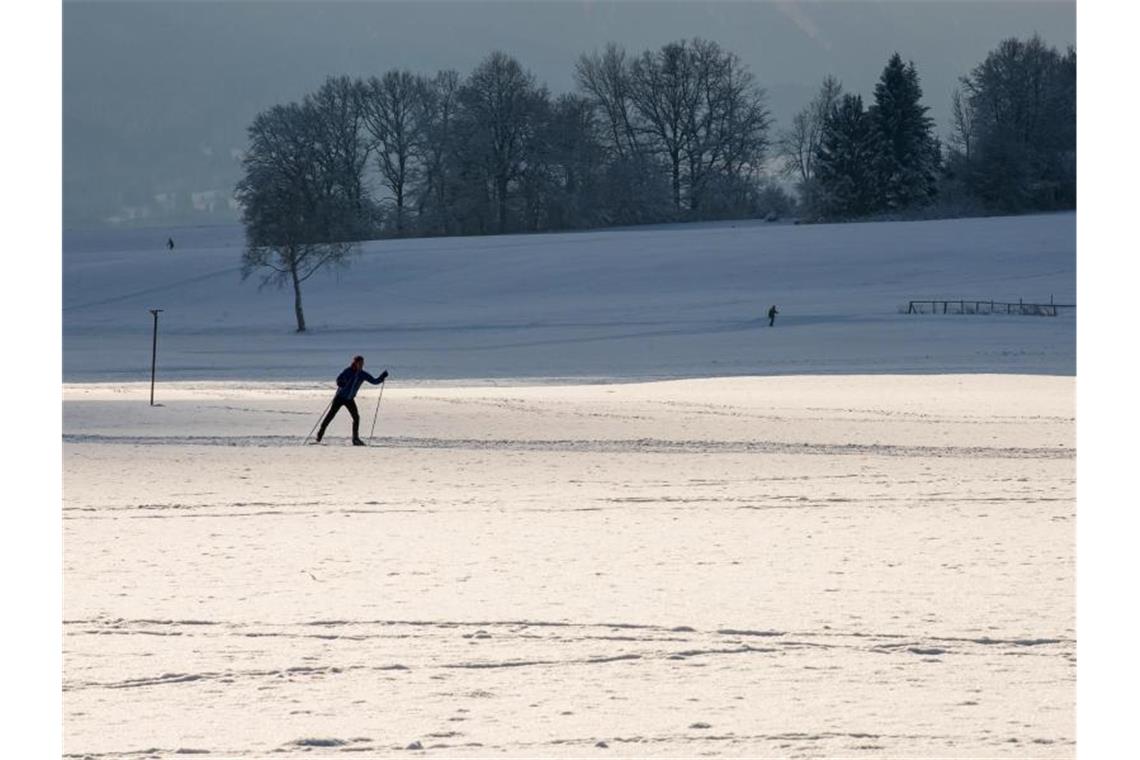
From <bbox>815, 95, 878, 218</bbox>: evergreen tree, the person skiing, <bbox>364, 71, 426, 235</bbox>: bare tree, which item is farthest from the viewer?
<bbox>364, 71, 426, 235</bbox>: bare tree

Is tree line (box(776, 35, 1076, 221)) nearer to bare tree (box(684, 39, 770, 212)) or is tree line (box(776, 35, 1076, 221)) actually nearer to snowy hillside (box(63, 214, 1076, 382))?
bare tree (box(684, 39, 770, 212))

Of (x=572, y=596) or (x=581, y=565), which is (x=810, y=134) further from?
(x=572, y=596)

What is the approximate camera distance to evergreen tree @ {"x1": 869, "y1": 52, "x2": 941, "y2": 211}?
93938 mm

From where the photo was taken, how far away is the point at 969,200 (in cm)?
9725

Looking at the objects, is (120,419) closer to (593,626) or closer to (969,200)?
(593,626)


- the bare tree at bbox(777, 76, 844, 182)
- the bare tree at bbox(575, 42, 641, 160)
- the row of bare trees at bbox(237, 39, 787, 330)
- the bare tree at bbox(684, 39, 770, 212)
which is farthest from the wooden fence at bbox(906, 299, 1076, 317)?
the bare tree at bbox(777, 76, 844, 182)

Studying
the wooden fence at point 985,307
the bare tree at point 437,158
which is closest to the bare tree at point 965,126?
the bare tree at point 437,158

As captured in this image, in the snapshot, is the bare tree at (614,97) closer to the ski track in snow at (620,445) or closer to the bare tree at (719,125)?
the bare tree at (719,125)

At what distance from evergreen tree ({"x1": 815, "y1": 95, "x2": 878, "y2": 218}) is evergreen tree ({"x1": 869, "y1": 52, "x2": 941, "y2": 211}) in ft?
1.60

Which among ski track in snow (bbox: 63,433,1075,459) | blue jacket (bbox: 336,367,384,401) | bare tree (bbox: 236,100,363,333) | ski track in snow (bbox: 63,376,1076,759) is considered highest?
bare tree (bbox: 236,100,363,333)

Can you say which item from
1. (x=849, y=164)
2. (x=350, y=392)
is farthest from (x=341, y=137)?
(x=350, y=392)
